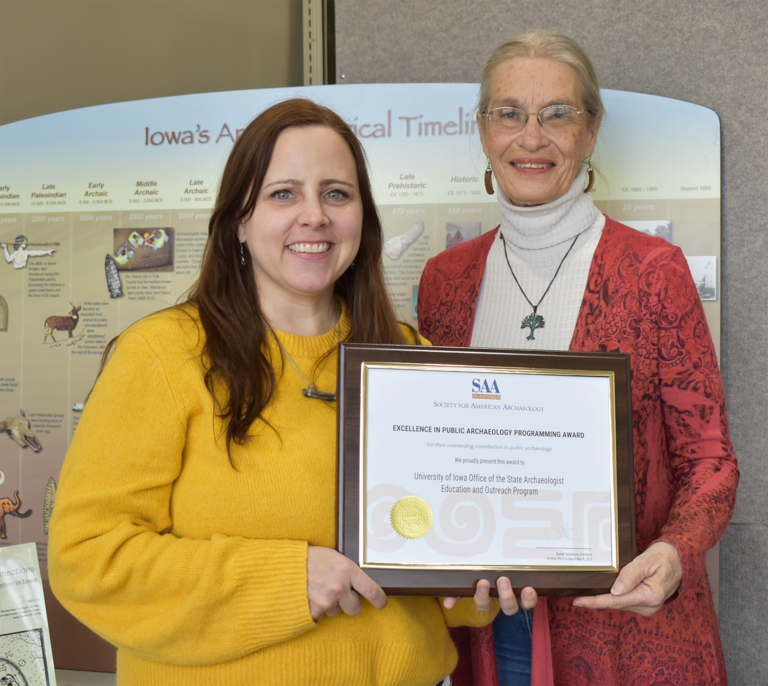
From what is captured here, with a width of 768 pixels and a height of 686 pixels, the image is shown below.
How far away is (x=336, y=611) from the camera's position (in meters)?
1.13

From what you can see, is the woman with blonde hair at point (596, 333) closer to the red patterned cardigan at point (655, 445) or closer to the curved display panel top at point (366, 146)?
the red patterned cardigan at point (655, 445)

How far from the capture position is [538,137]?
167cm

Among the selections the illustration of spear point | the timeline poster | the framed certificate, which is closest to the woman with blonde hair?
the framed certificate

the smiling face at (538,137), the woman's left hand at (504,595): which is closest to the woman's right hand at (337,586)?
the woman's left hand at (504,595)

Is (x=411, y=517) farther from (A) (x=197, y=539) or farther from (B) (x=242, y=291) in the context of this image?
(B) (x=242, y=291)

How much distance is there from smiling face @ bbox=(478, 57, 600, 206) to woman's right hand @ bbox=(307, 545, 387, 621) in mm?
1055

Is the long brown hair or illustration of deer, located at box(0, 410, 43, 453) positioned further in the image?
illustration of deer, located at box(0, 410, 43, 453)

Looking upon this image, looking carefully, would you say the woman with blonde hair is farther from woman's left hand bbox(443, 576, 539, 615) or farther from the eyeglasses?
woman's left hand bbox(443, 576, 539, 615)

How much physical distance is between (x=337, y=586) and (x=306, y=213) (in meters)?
0.70

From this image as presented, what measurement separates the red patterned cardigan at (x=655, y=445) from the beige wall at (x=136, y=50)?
235 cm

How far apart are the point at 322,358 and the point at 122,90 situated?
261cm

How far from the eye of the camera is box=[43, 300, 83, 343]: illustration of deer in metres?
2.68

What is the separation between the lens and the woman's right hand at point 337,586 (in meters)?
1.10

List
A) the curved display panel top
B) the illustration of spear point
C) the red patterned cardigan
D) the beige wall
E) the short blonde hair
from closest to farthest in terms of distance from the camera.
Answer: the red patterned cardigan
the short blonde hair
the curved display panel top
the illustration of spear point
the beige wall
